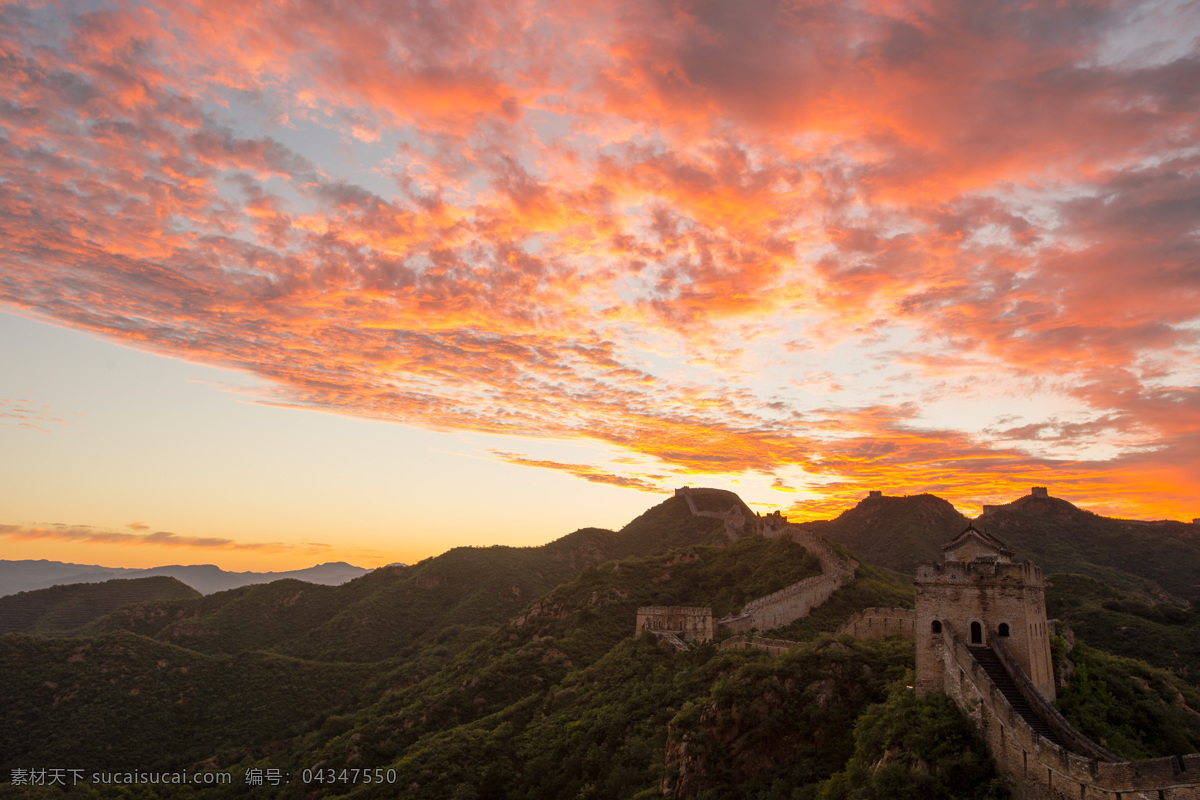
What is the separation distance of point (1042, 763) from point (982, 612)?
700 cm

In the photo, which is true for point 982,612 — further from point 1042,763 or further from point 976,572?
point 1042,763

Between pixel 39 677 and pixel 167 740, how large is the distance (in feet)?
61.9

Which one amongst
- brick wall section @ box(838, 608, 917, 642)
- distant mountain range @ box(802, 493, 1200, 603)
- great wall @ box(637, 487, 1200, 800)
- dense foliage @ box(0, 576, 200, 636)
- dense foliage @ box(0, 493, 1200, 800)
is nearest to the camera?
great wall @ box(637, 487, 1200, 800)

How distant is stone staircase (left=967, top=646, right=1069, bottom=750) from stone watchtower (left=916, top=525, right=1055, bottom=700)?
64cm

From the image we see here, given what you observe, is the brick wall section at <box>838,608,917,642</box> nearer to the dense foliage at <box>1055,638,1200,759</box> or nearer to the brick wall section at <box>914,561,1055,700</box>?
the dense foliage at <box>1055,638,1200,759</box>

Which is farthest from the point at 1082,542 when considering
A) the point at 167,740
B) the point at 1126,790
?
the point at 167,740

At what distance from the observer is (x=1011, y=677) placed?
23.8 m

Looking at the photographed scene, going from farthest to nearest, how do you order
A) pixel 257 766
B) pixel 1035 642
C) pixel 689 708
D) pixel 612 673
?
1. pixel 257 766
2. pixel 612 673
3. pixel 689 708
4. pixel 1035 642

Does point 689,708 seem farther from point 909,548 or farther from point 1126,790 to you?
point 909,548

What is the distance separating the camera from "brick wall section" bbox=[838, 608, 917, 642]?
153 feet

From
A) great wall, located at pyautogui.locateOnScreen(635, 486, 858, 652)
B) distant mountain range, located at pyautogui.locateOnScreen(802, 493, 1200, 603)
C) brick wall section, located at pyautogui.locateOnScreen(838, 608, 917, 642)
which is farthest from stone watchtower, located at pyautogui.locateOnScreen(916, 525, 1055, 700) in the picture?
distant mountain range, located at pyautogui.locateOnScreen(802, 493, 1200, 603)

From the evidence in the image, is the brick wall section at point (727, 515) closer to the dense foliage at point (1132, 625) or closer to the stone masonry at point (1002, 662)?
the dense foliage at point (1132, 625)

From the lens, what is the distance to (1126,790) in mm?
16922

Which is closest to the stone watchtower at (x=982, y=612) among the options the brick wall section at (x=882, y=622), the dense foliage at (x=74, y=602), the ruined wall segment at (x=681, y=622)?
the brick wall section at (x=882, y=622)
